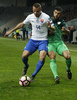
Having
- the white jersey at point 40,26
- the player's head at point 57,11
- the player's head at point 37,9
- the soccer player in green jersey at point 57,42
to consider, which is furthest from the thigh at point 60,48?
the player's head at point 37,9

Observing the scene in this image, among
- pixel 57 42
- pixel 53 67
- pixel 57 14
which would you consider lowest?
pixel 53 67

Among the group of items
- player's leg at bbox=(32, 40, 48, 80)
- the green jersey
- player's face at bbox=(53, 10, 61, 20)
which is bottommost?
player's leg at bbox=(32, 40, 48, 80)

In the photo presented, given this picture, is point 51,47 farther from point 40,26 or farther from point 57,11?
point 57,11

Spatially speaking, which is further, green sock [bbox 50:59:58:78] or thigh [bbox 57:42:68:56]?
thigh [bbox 57:42:68:56]

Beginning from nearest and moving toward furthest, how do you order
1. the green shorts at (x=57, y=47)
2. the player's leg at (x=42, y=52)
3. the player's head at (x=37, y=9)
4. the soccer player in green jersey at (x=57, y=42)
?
the player's head at (x=37, y=9) < the player's leg at (x=42, y=52) < the soccer player in green jersey at (x=57, y=42) < the green shorts at (x=57, y=47)

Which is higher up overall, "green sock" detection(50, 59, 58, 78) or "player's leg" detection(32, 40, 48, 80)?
"player's leg" detection(32, 40, 48, 80)

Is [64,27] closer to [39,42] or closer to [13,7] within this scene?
[39,42]

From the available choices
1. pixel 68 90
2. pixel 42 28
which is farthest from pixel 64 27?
pixel 68 90

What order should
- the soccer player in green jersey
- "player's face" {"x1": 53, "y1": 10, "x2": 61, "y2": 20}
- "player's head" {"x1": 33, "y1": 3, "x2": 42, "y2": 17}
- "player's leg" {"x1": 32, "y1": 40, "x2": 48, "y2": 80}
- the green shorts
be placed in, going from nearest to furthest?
"player's head" {"x1": 33, "y1": 3, "x2": 42, "y2": 17} → "player's leg" {"x1": 32, "y1": 40, "x2": 48, "y2": 80} → "player's face" {"x1": 53, "y1": 10, "x2": 61, "y2": 20} → the soccer player in green jersey → the green shorts

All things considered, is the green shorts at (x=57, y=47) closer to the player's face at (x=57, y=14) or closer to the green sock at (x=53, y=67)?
the green sock at (x=53, y=67)

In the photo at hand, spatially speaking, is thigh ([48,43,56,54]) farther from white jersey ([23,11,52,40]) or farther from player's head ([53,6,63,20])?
player's head ([53,6,63,20])

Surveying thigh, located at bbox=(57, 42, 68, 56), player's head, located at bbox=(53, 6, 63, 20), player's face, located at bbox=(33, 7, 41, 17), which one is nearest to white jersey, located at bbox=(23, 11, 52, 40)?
player's face, located at bbox=(33, 7, 41, 17)

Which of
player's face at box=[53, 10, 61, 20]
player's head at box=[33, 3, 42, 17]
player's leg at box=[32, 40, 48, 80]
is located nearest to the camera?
player's head at box=[33, 3, 42, 17]

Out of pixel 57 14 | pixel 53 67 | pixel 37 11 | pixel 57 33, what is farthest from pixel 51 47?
pixel 37 11
